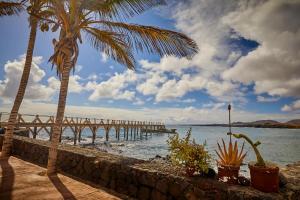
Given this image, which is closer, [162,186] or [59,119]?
[162,186]

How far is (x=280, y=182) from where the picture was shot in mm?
3412

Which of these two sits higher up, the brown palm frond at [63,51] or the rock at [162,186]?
the brown palm frond at [63,51]

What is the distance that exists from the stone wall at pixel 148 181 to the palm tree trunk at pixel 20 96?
9.96 ft

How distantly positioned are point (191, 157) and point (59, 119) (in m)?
3.66

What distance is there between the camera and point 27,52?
8531mm

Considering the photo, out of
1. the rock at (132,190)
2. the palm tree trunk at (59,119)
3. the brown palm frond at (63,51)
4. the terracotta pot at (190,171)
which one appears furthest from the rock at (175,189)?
the brown palm frond at (63,51)

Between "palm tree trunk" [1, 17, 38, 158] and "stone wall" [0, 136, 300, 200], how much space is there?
3.04m

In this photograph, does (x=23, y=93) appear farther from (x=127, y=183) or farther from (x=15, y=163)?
(x=127, y=183)

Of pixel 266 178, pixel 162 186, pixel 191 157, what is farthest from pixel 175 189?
pixel 266 178

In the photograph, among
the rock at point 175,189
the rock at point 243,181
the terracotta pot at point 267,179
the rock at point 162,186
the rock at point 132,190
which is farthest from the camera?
the rock at point 132,190

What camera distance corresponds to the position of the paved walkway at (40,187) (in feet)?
14.0

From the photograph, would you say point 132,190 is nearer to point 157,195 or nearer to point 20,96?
point 157,195

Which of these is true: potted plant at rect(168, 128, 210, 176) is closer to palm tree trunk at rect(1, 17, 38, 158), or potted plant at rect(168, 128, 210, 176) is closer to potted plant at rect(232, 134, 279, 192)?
potted plant at rect(232, 134, 279, 192)

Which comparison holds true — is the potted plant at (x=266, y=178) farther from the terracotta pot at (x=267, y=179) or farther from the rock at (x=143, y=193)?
the rock at (x=143, y=193)
